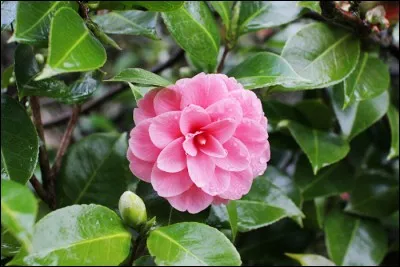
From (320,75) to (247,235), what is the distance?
0.42 m

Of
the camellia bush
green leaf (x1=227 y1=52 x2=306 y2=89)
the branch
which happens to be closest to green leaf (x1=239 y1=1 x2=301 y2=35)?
the camellia bush

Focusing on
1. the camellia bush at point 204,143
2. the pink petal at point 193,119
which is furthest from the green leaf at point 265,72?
the pink petal at point 193,119

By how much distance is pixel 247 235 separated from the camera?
1232 mm

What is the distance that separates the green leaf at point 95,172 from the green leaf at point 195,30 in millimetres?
191

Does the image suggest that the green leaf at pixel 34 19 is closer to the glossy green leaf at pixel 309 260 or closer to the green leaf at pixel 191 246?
the green leaf at pixel 191 246

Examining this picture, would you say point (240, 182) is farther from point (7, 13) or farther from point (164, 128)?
Result: point (7, 13)

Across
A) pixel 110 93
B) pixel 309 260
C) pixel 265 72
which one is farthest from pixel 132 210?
pixel 110 93

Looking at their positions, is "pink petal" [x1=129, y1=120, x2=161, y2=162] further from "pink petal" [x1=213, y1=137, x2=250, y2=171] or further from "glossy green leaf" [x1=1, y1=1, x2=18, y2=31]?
"glossy green leaf" [x1=1, y1=1, x2=18, y2=31]

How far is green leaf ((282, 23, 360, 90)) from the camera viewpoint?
3.12ft

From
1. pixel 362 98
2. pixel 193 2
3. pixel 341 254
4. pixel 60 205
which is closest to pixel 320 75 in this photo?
pixel 362 98

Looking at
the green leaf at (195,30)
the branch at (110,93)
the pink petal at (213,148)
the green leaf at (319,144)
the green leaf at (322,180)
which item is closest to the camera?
the pink petal at (213,148)

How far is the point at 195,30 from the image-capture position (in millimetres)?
928

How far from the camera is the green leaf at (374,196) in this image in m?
1.19

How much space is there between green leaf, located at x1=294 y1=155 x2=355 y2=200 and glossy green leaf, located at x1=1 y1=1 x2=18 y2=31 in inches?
23.9
